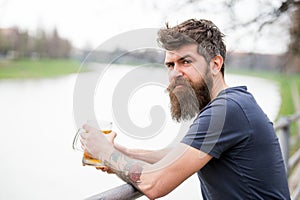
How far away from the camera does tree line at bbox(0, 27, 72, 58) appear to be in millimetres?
3432

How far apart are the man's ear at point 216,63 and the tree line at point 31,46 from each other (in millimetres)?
2160

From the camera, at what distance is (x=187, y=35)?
124cm

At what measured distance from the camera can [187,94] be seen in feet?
4.11

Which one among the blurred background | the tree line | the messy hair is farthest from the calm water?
the tree line

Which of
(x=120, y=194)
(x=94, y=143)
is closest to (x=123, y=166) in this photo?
(x=94, y=143)

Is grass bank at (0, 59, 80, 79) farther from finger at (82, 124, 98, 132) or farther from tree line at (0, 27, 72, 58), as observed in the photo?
finger at (82, 124, 98, 132)

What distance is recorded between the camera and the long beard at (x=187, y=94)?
1229mm

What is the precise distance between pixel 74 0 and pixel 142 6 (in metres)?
0.85

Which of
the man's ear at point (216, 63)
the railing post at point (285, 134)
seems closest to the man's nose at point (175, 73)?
the man's ear at point (216, 63)

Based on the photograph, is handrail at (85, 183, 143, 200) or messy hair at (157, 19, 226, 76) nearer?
handrail at (85, 183, 143, 200)

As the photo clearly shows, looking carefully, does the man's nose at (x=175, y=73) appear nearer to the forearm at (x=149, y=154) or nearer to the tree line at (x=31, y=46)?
the forearm at (x=149, y=154)

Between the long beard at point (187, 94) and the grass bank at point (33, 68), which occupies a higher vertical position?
the long beard at point (187, 94)

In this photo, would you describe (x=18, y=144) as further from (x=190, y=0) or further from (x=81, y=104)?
(x=81, y=104)

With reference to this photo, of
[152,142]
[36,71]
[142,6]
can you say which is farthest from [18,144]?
[152,142]
